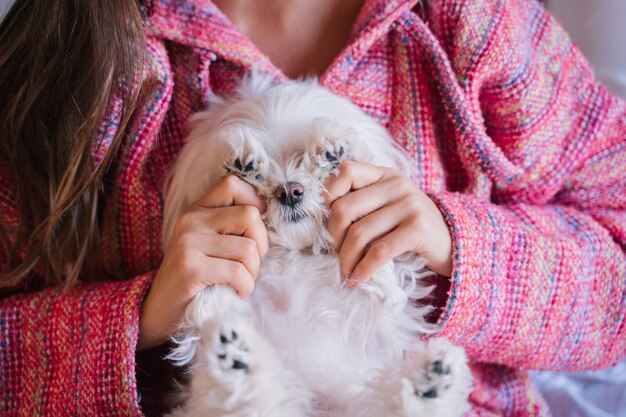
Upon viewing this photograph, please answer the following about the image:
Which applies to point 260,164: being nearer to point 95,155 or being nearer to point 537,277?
point 95,155

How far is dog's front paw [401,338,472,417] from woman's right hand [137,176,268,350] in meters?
0.24

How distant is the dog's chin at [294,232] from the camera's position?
777 millimetres

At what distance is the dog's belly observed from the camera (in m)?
0.79

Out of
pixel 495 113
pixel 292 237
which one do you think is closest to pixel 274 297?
pixel 292 237

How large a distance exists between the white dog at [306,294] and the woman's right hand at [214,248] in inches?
0.8

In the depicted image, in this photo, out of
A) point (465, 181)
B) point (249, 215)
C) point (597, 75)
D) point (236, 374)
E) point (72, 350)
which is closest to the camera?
point (236, 374)

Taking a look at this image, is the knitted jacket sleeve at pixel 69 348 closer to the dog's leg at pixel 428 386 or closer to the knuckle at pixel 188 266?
the knuckle at pixel 188 266

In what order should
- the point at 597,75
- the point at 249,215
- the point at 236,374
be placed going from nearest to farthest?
the point at 236,374 < the point at 249,215 < the point at 597,75

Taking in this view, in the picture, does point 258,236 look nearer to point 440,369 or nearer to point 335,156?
point 335,156

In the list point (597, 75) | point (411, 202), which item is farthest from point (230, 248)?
point (597, 75)

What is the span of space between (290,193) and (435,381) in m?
0.29

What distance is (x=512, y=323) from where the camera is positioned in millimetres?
913

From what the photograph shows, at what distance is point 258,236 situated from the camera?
30.8 inches

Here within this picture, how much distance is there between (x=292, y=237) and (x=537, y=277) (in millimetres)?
405
